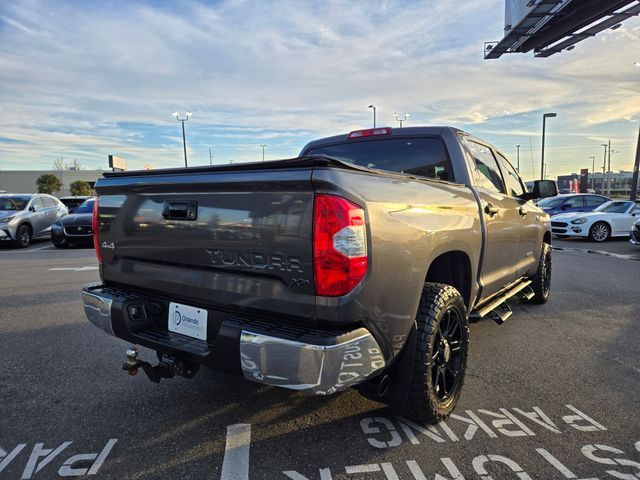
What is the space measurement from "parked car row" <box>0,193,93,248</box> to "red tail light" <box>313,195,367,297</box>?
11.8 m

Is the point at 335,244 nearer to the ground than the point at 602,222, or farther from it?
farther from it

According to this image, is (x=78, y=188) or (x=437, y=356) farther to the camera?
(x=78, y=188)

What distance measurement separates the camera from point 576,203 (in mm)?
16828

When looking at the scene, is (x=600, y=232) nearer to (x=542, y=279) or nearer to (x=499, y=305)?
(x=542, y=279)

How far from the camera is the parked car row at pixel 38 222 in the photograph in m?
12.1

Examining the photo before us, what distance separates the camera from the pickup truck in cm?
205

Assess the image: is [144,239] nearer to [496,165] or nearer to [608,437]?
[608,437]

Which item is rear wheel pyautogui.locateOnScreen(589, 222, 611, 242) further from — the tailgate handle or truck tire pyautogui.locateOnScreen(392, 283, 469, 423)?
the tailgate handle

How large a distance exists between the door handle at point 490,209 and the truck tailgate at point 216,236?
1971 millimetres

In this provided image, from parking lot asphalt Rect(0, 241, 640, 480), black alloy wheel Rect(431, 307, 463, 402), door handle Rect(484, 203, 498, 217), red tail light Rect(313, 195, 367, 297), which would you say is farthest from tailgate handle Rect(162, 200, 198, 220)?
door handle Rect(484, 203, 498, 217)

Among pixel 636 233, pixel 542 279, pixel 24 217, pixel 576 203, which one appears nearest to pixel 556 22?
pixel 576 203

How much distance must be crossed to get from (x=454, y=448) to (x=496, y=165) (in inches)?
111

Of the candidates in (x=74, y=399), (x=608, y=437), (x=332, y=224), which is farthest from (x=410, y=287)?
(x=74, y=399)

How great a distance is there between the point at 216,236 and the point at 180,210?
32 cm
